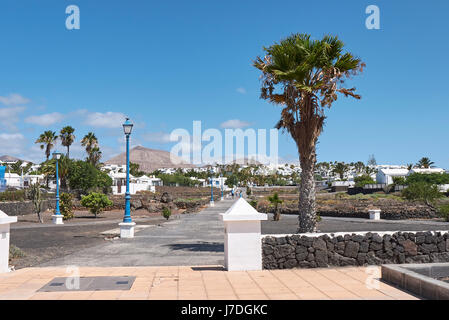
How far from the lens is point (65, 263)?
11.3 metres

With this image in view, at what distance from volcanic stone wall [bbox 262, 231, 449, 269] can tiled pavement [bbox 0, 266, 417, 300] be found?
0.30 m

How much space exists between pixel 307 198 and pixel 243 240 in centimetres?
393

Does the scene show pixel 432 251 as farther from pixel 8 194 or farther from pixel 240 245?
pixel 8 194

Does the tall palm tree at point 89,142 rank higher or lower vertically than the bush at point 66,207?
higher

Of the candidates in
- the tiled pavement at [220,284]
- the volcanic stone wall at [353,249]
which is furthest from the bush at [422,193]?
the tiled pavement at [220,284]

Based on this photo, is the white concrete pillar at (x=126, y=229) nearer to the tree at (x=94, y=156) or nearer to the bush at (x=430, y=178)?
the tree at (x=94, y=156)

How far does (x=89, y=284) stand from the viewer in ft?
25.7

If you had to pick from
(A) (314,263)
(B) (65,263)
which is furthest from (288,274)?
(B) (65,263)

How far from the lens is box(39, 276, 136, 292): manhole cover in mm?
7449

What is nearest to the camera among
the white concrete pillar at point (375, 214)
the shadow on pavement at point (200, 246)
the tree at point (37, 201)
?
the shadow on pavement at point (200, 246)

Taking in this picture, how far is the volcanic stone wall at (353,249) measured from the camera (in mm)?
9352

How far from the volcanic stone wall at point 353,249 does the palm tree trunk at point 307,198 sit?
8.73 feet
